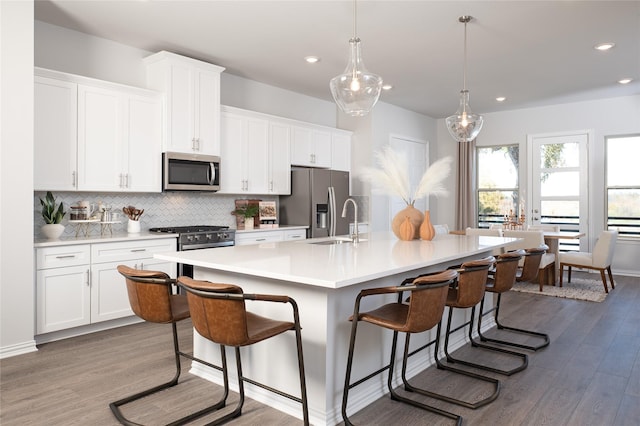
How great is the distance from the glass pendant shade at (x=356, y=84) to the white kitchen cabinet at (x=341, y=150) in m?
3.50

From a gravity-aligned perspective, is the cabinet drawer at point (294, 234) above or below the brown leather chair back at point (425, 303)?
above

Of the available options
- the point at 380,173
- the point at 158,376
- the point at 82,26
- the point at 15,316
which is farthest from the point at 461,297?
the point at 82,26

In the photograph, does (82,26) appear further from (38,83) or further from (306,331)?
(306,331)

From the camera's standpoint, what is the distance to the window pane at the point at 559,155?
755 centimetres

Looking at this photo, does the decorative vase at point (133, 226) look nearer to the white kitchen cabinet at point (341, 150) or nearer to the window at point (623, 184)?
the white kitchen cabinet at point (341, 150)

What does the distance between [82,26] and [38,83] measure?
788mm

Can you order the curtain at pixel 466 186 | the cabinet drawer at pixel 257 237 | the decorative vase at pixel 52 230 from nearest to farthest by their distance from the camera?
1. the decorative vase at pixel 52 230
2. the cabinet drawer at pixel 257 237
3. the curtain at pixel 466 186

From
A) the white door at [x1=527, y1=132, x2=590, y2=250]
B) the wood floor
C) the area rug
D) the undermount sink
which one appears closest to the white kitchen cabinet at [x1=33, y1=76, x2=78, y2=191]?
the wood floor

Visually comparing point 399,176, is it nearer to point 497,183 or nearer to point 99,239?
point 99,239

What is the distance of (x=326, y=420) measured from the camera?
2.35 metres

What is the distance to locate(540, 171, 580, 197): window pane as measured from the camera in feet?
24.8

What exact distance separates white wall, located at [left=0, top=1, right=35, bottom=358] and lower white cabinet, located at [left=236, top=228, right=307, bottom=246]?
2175 mm

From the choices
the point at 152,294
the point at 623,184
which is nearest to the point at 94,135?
the point at 152,294

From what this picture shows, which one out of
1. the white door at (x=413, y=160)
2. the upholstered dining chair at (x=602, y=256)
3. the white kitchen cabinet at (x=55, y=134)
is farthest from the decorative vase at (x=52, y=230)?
the upholstered dining chair at (x=602, y=256)
